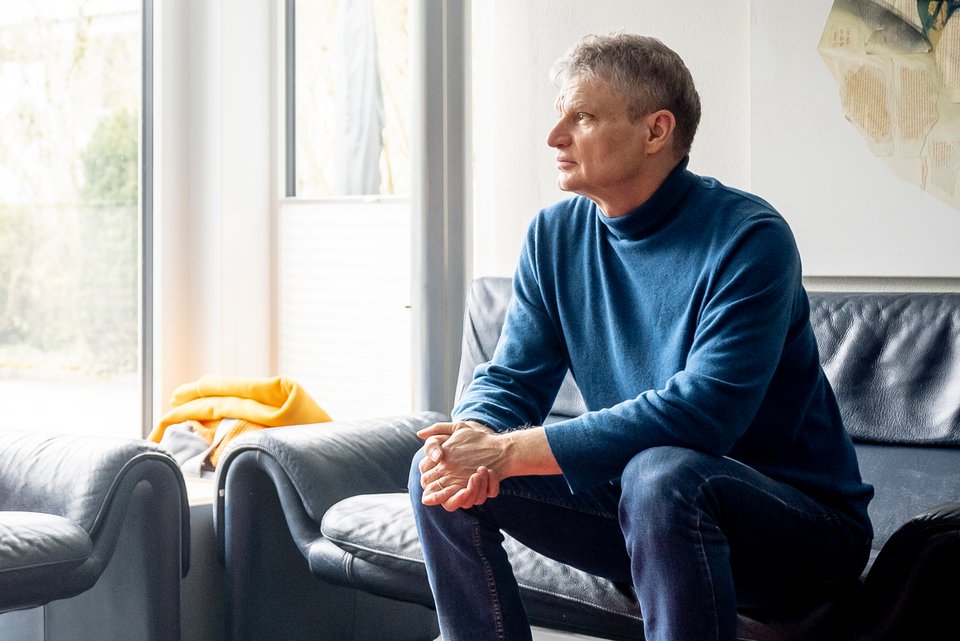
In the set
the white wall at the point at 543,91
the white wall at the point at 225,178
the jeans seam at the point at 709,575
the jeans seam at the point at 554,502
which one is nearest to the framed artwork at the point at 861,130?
the white wall at the point at 543,91

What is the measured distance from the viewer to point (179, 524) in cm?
216

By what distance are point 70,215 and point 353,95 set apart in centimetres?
98

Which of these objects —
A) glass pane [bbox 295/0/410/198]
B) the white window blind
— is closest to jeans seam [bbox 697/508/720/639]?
the white window blind

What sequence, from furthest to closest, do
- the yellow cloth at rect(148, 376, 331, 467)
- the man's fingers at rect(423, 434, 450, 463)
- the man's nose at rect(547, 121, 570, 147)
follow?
the yellow cloth at rect(148, 376, 331, 467) → the man's nose at rect(547, 121, 570, 147) → the man's fingers at rect(423, 434, 450, 463)

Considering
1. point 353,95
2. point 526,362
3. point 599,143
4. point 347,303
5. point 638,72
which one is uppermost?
point 353,95

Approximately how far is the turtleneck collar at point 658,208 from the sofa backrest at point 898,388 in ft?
1.94

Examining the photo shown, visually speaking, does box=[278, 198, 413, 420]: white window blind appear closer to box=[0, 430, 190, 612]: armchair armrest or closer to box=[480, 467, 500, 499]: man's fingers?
box=[0, 430, 190, 612]: armchair armrest

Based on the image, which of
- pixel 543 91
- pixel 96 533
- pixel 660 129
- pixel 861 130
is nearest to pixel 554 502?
pixel 660 129

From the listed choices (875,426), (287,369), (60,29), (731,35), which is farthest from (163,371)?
(875,426)

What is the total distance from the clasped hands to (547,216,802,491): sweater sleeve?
0.11 metres

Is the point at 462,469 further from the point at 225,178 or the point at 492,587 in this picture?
the point at 225,178

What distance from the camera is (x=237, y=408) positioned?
3055 mm

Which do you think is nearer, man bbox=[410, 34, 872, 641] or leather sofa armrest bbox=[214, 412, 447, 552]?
man bbox=[410, 34, 872, 641]

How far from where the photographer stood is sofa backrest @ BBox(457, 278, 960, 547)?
6.60 ft
